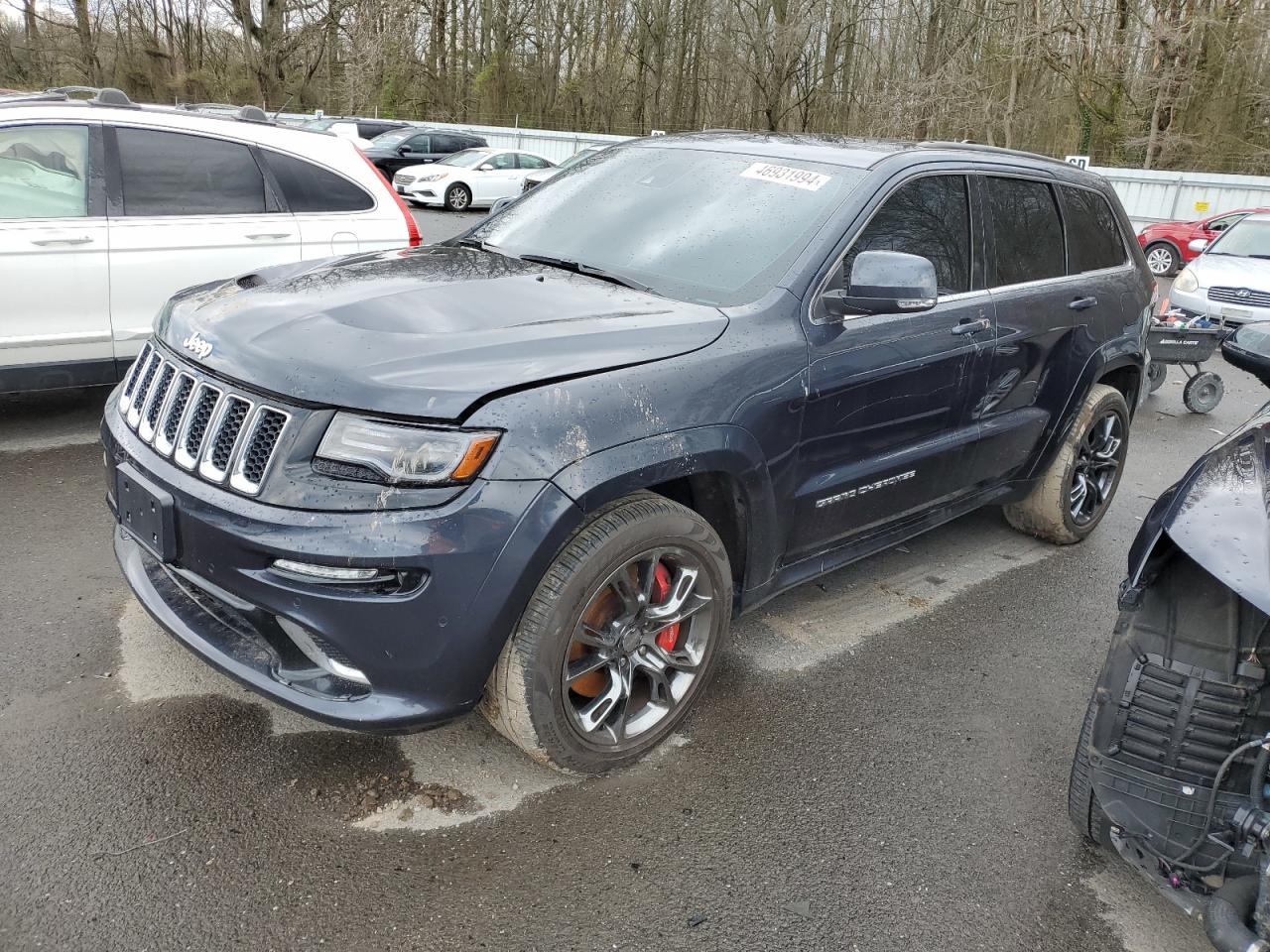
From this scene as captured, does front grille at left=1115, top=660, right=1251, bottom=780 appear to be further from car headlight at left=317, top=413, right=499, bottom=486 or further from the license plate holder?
the license plate holder

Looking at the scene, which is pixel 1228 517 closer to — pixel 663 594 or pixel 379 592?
pixel 663 594

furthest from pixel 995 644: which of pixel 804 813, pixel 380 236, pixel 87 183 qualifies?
pixel 87 183

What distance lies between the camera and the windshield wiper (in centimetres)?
320

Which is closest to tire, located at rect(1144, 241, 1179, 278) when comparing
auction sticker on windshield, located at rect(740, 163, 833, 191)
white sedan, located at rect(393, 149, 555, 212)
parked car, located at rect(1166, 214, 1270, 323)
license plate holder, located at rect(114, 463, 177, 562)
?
parked car, located at rect(1166, 214, 1270, 323)

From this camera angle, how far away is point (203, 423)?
261 cm

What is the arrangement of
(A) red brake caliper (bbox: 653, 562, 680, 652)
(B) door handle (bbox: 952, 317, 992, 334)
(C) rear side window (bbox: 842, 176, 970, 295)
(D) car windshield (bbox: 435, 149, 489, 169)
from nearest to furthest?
(A) red brake caliper (bbox: 653, 562, 680, 652), (C) rear side window (bbox: 842, 176, 970, 295), (B) door handle (bbox: 952, 317, 992, 334), (D) car windshield (bbox: 435, 149, 489, 169)

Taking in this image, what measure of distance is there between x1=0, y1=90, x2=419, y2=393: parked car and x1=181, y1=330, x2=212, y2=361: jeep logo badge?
2.72m

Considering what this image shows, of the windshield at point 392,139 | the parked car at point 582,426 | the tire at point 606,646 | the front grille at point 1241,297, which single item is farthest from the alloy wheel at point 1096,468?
the windshield at point 392,139

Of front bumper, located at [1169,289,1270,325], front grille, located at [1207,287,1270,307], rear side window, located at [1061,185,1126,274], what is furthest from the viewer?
front grille, located at [1207,287,1270,307]

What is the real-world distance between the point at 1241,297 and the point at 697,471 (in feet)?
34.0

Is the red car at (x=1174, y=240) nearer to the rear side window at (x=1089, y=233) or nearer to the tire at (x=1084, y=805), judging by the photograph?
the rear side window at (x=1089, y=233)

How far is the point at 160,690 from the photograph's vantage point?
317 centimetres

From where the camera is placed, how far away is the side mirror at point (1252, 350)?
8.42ft

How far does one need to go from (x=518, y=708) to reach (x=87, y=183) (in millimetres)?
4162
